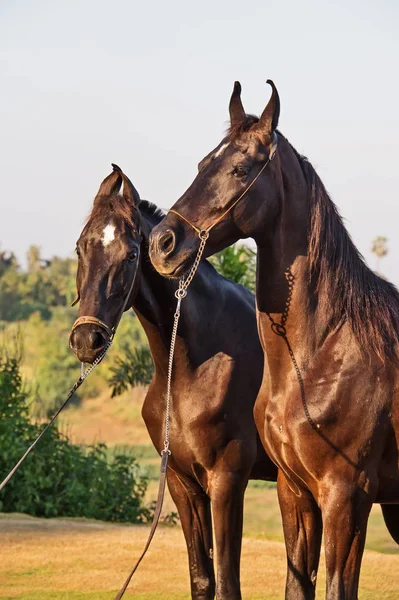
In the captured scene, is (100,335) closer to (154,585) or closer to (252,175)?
(252,175)

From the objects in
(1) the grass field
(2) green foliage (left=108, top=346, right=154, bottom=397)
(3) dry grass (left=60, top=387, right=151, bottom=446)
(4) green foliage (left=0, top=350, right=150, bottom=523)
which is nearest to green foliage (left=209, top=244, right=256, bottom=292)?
(2) green foliage (left=108, top=346, right=154, bottom=397)

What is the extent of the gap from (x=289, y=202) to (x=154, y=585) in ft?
13.2

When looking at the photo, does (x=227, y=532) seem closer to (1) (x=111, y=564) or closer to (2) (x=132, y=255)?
(2) (x=132, y=255)

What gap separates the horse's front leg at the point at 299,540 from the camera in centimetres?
495

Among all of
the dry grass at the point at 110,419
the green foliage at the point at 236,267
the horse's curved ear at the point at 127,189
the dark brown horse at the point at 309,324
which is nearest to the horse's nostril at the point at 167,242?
the dark brown horse at the point at 309,324

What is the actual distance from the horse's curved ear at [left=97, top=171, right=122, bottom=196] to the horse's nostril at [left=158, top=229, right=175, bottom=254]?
4.03 feet

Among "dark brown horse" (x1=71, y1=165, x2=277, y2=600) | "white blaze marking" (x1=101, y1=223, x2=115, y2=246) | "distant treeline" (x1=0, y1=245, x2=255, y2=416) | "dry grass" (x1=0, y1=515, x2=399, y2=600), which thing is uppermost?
"distant treeline" (x1=0, y1=245, x2=255, y2=416)

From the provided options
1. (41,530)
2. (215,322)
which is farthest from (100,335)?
(41,530)

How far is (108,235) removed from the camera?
5.45m

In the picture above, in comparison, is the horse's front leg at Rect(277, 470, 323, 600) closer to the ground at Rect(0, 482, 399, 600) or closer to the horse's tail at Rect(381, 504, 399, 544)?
the horse's tail at Rect(381, 504, 399, 544)

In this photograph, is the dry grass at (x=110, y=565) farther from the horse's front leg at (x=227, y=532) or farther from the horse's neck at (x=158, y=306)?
the horse's neck at (x=158, y=306)

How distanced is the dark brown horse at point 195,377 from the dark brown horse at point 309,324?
77 cm

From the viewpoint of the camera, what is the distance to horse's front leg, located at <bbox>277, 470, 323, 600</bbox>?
4949 millimetres

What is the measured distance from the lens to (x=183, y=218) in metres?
4.55
